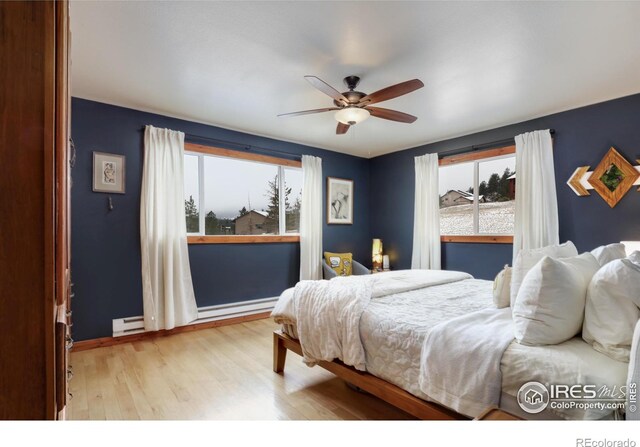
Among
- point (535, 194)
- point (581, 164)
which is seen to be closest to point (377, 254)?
point (535, 194)

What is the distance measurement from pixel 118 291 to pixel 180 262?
2.17 ft

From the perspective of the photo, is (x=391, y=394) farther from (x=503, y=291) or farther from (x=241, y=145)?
(x=241, y=145)

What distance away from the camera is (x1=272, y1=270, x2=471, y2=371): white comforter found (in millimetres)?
2000

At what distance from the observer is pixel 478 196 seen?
4387 mm

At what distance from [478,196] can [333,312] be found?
126 inches

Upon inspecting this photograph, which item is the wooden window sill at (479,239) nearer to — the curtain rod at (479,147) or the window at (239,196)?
the curtain rod at (479,147)

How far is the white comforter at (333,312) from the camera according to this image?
6.56ft

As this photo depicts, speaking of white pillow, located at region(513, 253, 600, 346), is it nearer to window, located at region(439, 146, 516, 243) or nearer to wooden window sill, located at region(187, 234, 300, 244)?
Result: window, located at region(439, 146, 516, 243)

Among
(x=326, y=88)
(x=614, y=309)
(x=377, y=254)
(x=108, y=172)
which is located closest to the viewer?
(x=614, y=309)

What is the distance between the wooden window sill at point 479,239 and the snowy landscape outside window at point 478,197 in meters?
0.06

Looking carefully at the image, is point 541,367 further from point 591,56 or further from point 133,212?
point 133,212

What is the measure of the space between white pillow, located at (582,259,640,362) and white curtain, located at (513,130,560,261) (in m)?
2.54

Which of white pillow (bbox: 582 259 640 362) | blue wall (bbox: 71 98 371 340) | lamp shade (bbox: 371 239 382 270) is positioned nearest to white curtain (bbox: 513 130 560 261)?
lamp shade (bbox: 371 239 382 270)
